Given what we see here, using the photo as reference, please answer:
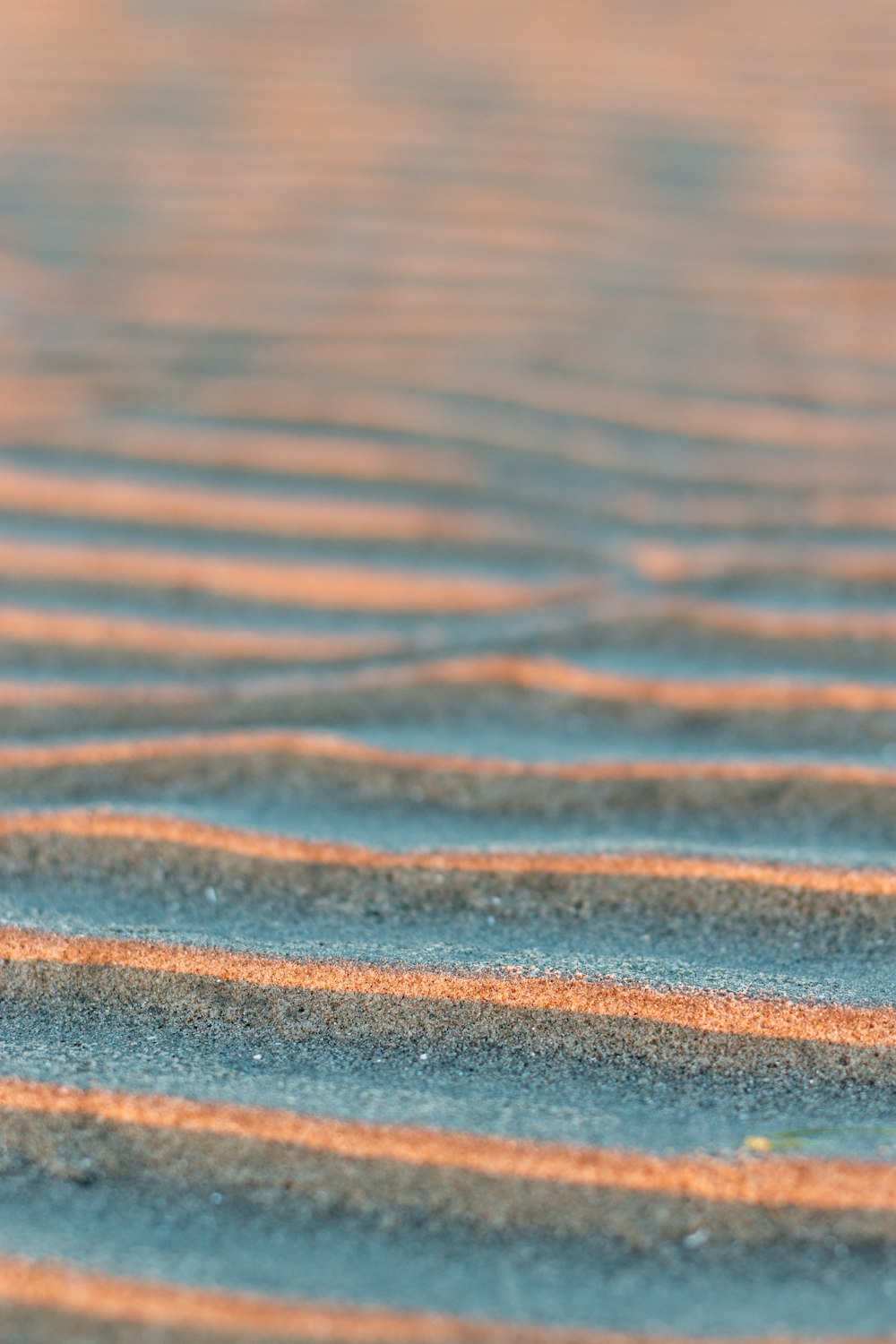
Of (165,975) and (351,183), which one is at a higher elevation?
(351,183)

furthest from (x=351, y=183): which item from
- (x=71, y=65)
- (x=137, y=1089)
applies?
(x=137, y=1089)

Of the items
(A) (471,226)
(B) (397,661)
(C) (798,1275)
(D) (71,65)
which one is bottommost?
(C) (798,1275)

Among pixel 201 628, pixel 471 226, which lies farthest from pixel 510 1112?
pixel 471 226

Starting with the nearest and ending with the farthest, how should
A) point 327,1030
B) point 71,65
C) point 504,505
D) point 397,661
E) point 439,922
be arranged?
1. point 327,1030
2. point 439,922
3. point 397,661
4. point 504,505
5. point 71,65

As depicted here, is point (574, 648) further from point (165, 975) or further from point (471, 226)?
point (471, 226)

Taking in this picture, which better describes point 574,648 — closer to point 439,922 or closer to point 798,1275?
point 439,922

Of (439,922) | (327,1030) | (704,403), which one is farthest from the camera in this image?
(704,403)

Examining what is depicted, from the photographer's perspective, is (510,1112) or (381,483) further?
(381,483)
